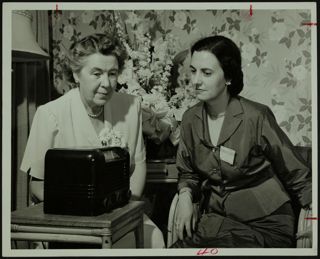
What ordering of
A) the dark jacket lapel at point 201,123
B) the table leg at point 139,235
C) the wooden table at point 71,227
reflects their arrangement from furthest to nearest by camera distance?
Answer: the dark jacket lapel at point 201,123 → the table leg at point 139,235 → the wooden table at point 71,227

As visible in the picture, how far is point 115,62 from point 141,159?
44 centimetres

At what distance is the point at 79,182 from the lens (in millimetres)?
1517

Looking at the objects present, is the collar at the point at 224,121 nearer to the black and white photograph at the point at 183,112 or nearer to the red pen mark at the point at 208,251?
the black and white photograph at the point at 183,112

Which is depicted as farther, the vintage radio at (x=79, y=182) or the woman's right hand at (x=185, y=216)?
Answer: the woman's right hand at (x=185, y=216)

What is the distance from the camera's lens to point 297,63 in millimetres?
1811

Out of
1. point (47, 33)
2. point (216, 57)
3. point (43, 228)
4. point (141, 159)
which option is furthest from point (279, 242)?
point (47, 33)

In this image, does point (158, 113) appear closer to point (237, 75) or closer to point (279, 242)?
point (237, 75)

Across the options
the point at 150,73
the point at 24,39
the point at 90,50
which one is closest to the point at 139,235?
the point at 150,73

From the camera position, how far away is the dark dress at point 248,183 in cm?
177

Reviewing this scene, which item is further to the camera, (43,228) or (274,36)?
(274,36)

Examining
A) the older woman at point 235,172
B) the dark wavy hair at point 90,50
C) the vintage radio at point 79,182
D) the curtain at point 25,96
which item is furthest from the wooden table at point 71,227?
the dark wavy hair at point 90,50

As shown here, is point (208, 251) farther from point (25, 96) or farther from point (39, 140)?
point (25, 96)

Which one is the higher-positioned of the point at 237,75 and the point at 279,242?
the point at 237,75

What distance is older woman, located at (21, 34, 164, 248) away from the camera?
68.1 inches
